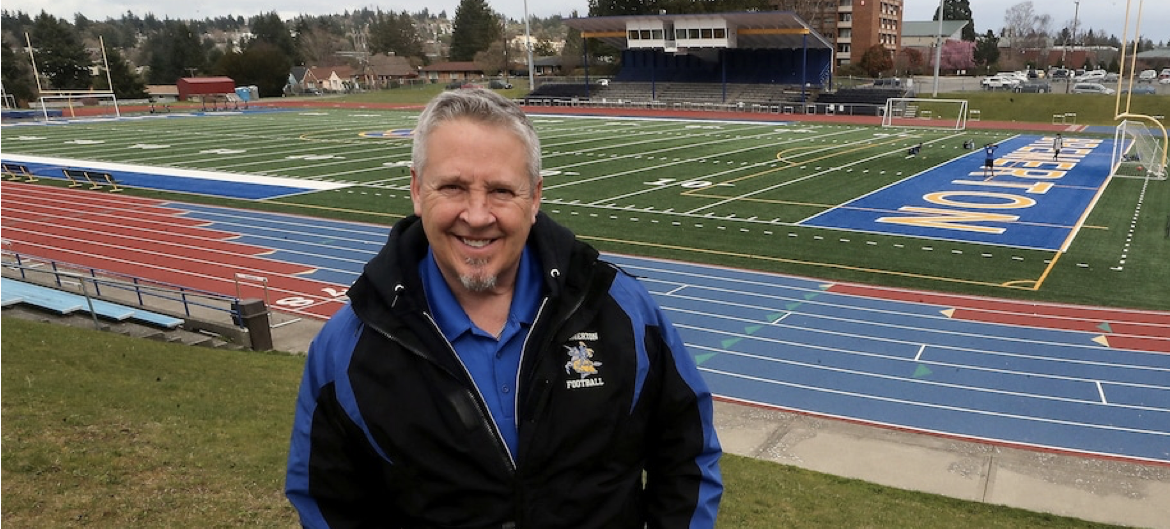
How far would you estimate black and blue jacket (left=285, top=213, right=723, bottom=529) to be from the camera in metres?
2.00

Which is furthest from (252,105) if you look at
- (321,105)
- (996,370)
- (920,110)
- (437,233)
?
(437,233)

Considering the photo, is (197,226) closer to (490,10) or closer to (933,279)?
(933,279)

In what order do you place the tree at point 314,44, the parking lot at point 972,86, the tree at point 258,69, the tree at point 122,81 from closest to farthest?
the parking lot at point 972,86, the tree at point 122,81, the tree at point 258,69, the tree at point 314,44

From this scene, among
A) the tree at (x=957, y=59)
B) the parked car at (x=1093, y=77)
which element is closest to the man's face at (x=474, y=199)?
the parked car at (x=1093, y=77)

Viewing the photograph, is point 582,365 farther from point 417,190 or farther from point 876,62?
point 876,62

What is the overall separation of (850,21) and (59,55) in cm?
8296

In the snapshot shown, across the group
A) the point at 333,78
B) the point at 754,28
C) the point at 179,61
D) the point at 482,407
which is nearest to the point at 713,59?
the point at 754,28

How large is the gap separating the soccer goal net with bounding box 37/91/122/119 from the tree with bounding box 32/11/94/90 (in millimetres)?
8862

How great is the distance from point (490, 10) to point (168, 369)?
119434 mm

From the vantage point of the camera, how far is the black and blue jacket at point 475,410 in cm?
200

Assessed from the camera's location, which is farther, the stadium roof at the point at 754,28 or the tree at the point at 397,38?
the tree at the point at 397,38

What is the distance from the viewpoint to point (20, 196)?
80.7 feet

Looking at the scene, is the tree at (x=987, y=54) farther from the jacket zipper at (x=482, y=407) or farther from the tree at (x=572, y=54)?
the jacket zipper at (x=482, y=407)

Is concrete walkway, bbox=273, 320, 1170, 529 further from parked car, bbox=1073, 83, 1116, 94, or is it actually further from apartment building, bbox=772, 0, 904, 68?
apartment building, bbox=772, 0, 904, 68
